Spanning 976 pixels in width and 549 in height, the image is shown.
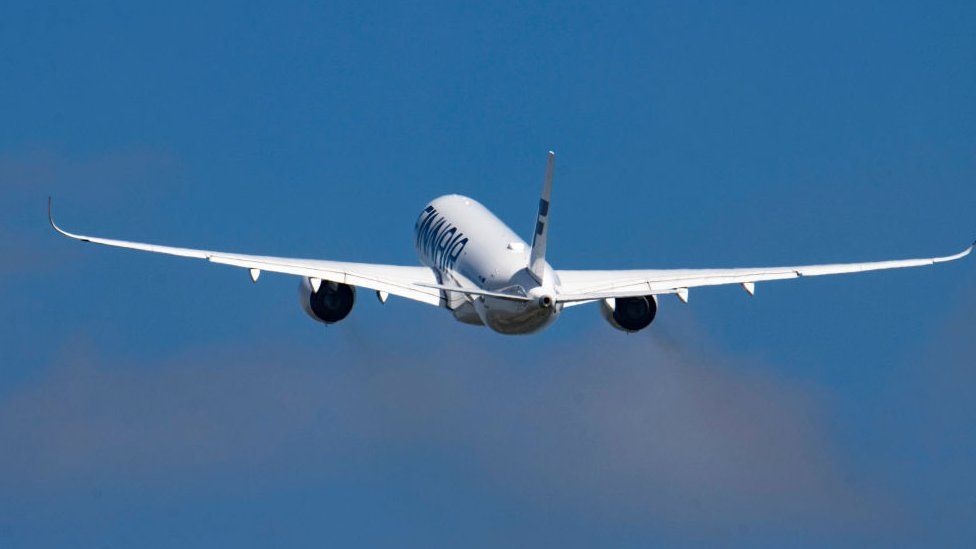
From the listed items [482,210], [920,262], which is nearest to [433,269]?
[482,210]

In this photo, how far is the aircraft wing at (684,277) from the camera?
102 m

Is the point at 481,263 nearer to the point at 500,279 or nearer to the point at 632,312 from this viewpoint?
the point at 500,279

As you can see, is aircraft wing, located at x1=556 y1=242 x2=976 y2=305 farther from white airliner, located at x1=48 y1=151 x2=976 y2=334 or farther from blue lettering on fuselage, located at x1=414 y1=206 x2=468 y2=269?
blue lettering on fuselage, located at x1=414 y1=206 x2=468 y2=269

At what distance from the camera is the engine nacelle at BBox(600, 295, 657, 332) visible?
340ft

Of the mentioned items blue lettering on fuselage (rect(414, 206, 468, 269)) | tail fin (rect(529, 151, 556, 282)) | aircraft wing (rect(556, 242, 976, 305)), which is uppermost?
blue lettering on fuselage (rect(414, 206, 468, 269))

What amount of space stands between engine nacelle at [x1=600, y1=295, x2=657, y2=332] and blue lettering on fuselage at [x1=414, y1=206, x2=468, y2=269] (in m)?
5.71

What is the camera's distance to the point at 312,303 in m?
103

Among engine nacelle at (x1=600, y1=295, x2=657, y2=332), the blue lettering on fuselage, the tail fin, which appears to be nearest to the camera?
the tail fin

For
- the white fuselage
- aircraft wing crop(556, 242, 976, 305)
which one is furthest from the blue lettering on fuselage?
aircraft wing crop(556, 242, 976, 305)

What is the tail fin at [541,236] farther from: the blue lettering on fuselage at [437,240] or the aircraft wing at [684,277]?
the blue lettering on fuselage at [437,240]

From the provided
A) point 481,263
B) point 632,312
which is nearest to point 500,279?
point 481,263

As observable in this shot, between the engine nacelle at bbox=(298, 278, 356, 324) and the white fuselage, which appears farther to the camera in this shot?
the engine nacelle at bbox=(298, 278, 356, 324)

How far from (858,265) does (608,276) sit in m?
8.72

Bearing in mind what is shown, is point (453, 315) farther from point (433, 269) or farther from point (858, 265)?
point (858, 265)
